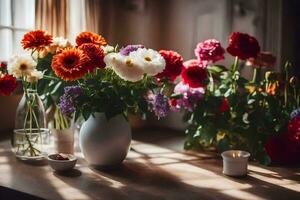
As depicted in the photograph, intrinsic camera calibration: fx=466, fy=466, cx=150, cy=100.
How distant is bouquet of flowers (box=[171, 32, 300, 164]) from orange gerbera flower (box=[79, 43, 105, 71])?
1.24 feet

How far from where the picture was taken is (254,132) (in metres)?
1.46

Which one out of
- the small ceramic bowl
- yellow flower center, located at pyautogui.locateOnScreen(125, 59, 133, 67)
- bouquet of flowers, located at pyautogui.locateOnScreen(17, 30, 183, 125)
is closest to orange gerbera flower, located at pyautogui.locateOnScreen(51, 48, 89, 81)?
bouquet of flowers, located at pyautogui.locateOnScreen(17, 30, 183, 125)

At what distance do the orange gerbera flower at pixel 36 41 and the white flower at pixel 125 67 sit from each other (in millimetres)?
242

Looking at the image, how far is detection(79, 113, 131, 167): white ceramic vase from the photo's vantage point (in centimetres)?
127

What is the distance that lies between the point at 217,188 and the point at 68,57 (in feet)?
1.66

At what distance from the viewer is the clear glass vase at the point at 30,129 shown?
1406 millimetres

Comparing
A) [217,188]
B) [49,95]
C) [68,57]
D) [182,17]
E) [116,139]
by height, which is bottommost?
[217,188]

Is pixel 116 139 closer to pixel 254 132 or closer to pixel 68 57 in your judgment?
pixel 68 57

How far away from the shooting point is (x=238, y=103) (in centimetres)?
151

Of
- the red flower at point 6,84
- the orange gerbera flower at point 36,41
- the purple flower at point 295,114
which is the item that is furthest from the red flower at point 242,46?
the red flower at point 6,84

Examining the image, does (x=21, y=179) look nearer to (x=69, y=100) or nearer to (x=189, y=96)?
(x=69, y=100)

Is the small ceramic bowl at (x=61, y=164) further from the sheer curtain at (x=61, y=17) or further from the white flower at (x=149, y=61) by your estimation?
the sheer curtain at (x=61, y=17)

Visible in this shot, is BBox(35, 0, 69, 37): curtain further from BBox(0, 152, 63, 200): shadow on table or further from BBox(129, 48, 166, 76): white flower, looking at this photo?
BBox(129, 48, 166, 76): white flower

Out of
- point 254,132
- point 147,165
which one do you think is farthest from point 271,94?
point 147,165
